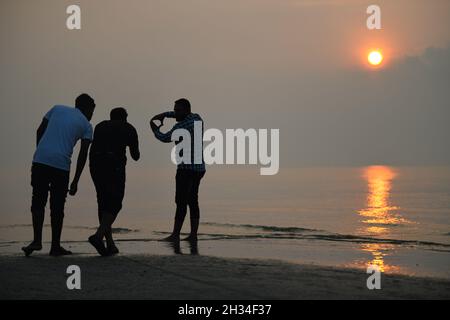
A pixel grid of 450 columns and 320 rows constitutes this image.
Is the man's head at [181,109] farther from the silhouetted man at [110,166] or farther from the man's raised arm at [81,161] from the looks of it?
the man's raised arm at [81,161]

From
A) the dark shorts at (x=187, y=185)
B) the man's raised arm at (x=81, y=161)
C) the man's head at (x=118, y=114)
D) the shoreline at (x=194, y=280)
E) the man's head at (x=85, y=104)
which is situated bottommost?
the shoreline at (x=194, y=280)

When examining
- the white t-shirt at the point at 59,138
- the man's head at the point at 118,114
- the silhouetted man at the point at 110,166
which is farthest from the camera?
the man's head at the point at 118,114

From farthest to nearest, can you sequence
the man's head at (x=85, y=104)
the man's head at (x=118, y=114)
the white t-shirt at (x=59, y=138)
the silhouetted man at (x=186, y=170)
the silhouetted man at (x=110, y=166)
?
the silhouetted man at (x=186, y=170) → the man's head at (x=118, y=114) → the silhouetted man at (x=110, y=166) → the man's head at (x=85, y=104) → the white t-shirt at (x=59, y=138)

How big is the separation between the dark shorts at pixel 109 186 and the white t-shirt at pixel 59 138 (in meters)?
0.61

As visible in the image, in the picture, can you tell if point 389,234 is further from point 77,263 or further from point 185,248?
point 77,263

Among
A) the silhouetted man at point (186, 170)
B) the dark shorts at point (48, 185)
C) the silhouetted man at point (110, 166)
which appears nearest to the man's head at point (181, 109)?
the silhouetted man at point (186, 170)

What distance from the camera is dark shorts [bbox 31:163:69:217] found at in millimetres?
8531

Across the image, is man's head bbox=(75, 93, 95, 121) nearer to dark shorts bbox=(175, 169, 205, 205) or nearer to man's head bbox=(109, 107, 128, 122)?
man's head bbox=(109, 107, 128, 122)

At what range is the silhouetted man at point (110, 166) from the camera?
9039 mm

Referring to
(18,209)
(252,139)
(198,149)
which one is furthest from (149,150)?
(198,149)

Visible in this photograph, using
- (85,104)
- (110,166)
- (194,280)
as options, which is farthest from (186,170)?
(194,280)

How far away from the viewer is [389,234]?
47.9 ft

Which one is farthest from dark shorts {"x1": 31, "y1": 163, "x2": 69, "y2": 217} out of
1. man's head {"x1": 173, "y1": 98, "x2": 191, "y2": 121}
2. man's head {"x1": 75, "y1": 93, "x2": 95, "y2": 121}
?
man's head {"x1": 173, "y1": 98, "x2": 191, "y2": 121}

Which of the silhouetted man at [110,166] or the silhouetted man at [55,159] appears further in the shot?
the silhouetted man at [110,166]
